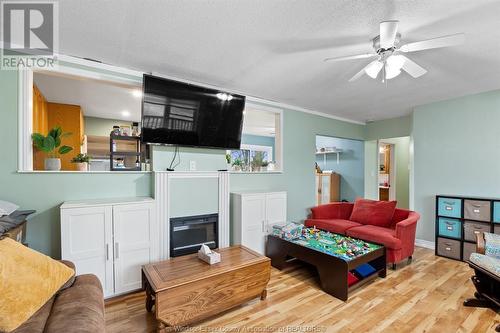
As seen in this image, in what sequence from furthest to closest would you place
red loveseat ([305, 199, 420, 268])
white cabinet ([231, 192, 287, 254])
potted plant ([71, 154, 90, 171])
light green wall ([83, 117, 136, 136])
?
1. light green wall ([83, 117, 136, 136])
2. white cabinet ([231, 192, 287, 254])
3. red loveseat ([305, 199, 420, 268])
4. potted plant ([71, 154, 90, 171])

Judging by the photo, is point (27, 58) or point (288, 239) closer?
point (27, 58)

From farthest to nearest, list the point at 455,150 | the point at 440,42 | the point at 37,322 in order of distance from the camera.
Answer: the point at 455,150 → the point at 440,42 → the point at 37,322

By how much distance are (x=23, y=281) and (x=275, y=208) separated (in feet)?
8.99

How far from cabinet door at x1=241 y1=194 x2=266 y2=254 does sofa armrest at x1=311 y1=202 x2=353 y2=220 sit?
123 cm

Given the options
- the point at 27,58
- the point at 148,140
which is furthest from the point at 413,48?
the point at 27,58

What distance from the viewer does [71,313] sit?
134cm

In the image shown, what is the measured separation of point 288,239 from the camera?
10.2 ft

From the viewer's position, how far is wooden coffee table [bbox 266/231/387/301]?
7.93ft

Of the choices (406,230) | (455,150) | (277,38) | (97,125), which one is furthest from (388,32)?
(97,125)

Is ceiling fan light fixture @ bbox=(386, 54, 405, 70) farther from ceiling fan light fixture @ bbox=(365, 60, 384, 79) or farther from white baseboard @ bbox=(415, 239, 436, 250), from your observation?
white baseboard @ bbox=(415, 239, 436, 250)

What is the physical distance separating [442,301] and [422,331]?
0.68 metres

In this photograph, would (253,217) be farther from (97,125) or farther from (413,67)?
(97,125)

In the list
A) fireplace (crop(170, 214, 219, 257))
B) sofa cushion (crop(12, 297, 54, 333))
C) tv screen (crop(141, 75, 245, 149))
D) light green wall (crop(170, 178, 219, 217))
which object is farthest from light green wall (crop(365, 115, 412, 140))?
sofa cushion (crop(12, 297, 54, 333))

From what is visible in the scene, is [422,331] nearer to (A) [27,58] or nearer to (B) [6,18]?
(B) [6,18]
